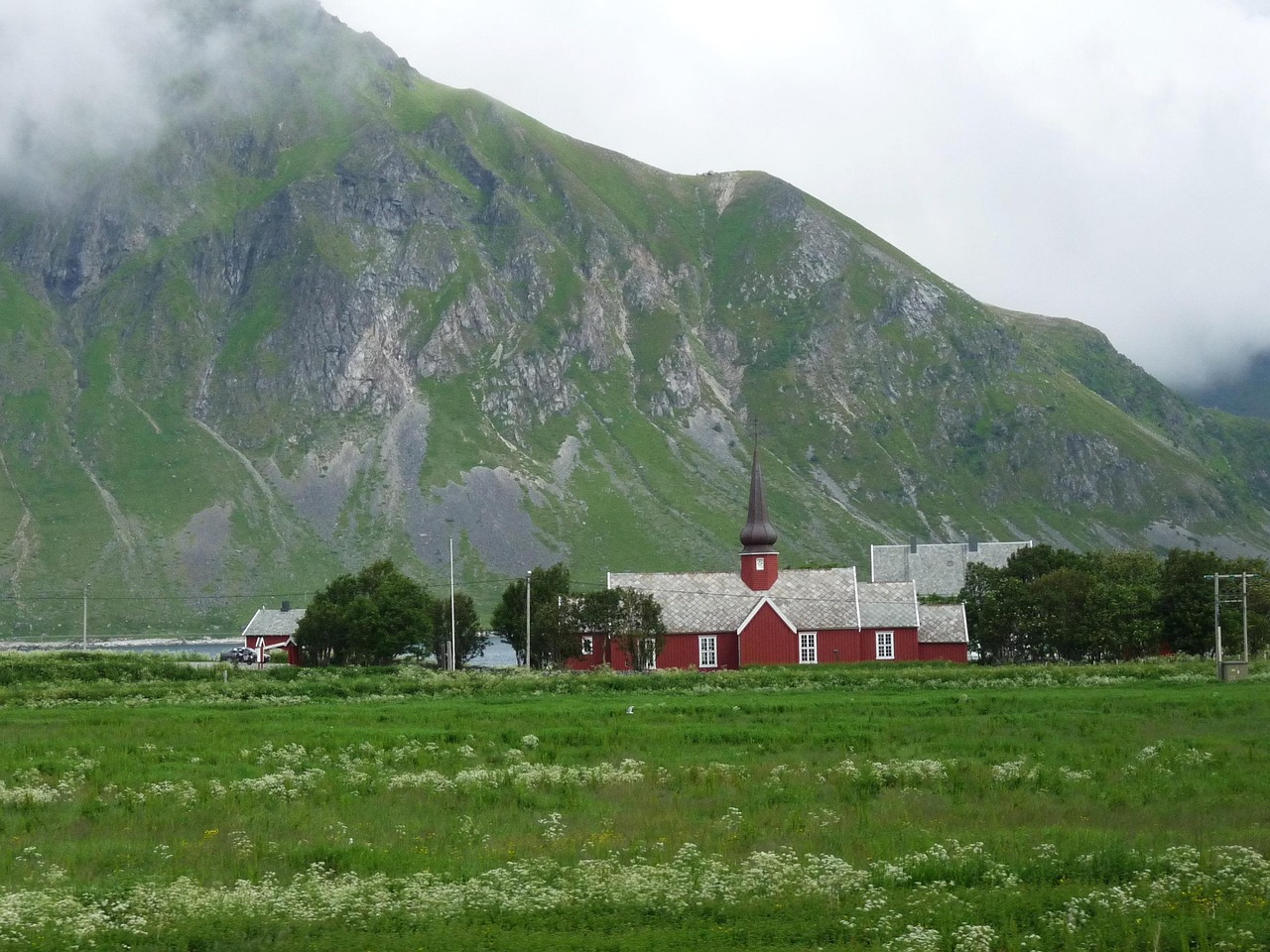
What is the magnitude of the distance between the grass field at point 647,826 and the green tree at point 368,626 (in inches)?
1653

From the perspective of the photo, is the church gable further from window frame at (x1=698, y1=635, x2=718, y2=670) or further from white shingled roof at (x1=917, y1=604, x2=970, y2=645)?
white shingled roof at (x1=917, y1=604, x2=970, y2=645)

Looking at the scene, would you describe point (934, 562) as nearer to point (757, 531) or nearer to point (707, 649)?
point (757, 531)

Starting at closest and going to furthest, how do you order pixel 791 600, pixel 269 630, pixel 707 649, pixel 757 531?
pixel 707 649 < pixel 791 600 < pixel 757 531 < pixel 269 630

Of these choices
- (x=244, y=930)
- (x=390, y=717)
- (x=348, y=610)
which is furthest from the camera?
(x=348, y=610)

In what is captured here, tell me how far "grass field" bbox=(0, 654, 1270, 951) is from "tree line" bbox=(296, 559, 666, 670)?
39056mm

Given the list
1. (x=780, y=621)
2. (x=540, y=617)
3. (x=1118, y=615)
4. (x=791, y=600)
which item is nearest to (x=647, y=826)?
(x=540, y=617)

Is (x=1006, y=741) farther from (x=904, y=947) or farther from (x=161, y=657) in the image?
(x=161, y=657)

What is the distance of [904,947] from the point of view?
65.1ft

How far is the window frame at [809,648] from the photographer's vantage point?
99812 mm

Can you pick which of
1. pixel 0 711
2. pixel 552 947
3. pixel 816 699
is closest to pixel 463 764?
pixel 552 947

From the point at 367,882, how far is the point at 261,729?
24.8 metres

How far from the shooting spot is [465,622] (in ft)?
346

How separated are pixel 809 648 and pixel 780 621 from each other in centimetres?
293

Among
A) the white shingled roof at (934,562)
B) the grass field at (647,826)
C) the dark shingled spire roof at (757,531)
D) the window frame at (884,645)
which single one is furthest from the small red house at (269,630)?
the grass field at (647,826)
